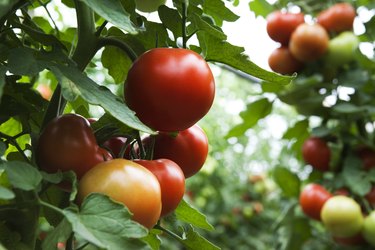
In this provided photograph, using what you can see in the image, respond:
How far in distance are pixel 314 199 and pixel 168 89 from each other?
1.02 metres

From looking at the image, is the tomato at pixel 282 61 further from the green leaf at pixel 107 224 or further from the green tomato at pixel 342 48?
the green leaf at pixel 107 224

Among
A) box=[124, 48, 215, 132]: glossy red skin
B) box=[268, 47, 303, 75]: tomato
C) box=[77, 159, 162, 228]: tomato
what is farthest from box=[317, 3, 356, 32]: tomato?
box=[77, 159, 162, 228]: tomato

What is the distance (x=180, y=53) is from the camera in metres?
0.53

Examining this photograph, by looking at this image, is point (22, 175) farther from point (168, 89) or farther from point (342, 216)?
point (342, 216)

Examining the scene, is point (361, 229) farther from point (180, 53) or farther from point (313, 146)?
point (180, 53)

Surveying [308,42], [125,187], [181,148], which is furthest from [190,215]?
[308,42]

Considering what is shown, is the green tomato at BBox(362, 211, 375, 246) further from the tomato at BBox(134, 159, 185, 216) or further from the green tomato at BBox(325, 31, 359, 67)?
the tomato at BBox(134, 159, 185, 216)

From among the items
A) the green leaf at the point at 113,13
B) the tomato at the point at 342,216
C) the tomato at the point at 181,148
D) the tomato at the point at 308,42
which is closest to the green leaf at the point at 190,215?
the tomato at the point at 181,148

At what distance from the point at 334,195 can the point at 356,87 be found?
29 centimetres

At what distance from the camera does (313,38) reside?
146 centimetres

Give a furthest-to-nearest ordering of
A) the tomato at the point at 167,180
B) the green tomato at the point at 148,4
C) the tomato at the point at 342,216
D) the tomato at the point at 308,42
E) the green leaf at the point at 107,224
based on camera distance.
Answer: the tomato at the point at 308,42
the tomato at the point at 342,216
the green tomato at the point at 148,4
the tomato at the point at 167,180
the green leaf at the point at 107,224

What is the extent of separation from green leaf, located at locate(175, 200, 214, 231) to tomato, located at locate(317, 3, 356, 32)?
1037 millimetres

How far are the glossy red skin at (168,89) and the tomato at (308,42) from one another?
0.97 m

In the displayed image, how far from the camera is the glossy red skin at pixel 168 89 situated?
1.69ft
